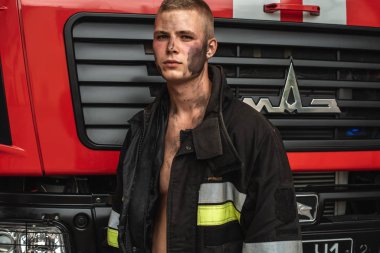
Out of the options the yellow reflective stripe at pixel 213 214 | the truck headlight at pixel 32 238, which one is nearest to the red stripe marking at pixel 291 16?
the yellow reflective stripe at pixel 213 214

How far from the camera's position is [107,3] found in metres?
2.04

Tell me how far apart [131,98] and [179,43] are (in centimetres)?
48

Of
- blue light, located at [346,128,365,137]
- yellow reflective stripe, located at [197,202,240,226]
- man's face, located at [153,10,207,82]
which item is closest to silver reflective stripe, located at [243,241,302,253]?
yellow reflective stripe, located at [197,202,240,226]

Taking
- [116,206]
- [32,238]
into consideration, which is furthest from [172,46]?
[32,238]

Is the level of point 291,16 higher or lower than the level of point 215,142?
higher

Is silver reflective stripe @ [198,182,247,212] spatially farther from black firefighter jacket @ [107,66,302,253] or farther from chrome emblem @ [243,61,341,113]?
chrome emblem @ [243,61,341,113]

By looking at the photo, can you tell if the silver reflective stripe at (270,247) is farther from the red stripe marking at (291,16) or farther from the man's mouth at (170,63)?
the red stripe marking at (291,16)

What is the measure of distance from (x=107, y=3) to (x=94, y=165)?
2.11 feet

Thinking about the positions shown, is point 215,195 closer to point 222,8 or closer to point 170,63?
point 170,63

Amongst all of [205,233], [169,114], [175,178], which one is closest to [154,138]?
[169,114]

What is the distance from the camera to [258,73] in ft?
7.40

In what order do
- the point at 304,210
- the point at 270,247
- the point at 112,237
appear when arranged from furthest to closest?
the point at 304,210
the point at 112,237
the point at 270,247

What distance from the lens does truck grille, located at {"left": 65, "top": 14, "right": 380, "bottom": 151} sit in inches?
82.0

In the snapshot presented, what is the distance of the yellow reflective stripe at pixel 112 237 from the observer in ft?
6.49
